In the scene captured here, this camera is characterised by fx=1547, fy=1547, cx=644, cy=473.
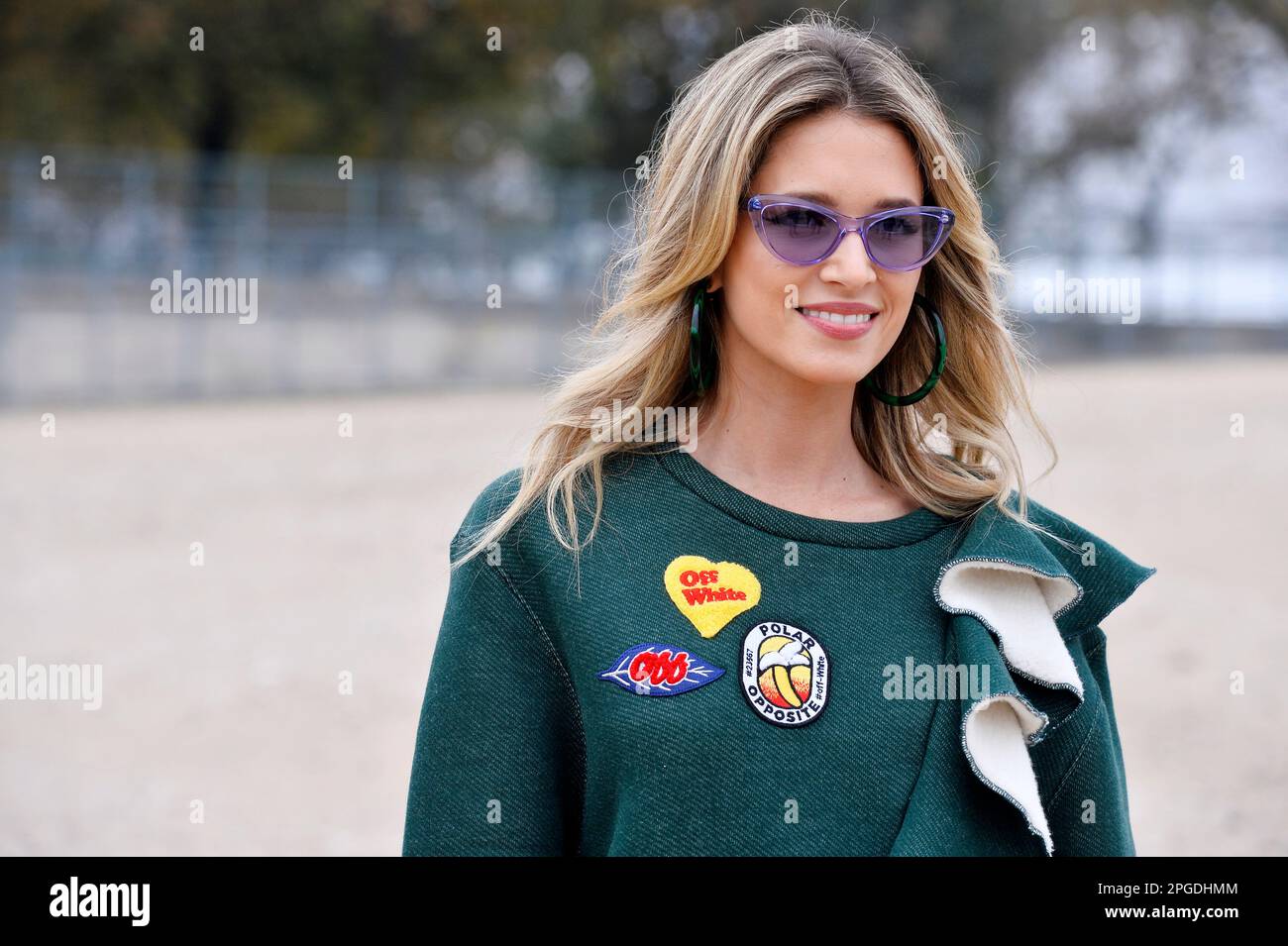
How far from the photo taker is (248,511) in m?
12.7

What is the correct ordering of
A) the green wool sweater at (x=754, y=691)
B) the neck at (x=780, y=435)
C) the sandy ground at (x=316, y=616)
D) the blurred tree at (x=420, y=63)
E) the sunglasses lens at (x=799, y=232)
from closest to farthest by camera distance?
the green wool sweater at (x=754, y=691) → the sunglasses lens at (x=799, y=232) → the neck at (x=780, y=435) → the sandy ground at (x=316, y=616) → the blurred tree at (x=420, y=63)

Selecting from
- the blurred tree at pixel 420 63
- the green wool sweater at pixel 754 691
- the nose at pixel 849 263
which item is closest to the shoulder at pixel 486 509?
the green wool sweater at pixel 754 691

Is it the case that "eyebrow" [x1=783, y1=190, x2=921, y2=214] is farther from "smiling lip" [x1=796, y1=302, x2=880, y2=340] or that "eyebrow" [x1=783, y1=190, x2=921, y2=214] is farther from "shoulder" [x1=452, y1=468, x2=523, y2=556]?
"shoulder" [x1=452, y1=468, x2=523, y2=556]

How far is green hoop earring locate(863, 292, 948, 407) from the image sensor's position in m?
2.54

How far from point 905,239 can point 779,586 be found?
0.55 m

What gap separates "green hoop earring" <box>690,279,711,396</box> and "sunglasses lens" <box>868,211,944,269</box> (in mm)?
320

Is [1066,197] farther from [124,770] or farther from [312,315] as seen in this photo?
[124,770]

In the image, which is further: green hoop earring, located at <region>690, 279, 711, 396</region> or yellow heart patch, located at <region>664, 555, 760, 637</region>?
green hoop earring, located at <region>690, 279, 711, 396</region>

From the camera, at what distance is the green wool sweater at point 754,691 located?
2.13 metres

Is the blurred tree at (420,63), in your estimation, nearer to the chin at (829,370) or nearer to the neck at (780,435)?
the neck at (780,435)

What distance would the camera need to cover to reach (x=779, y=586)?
2.26m

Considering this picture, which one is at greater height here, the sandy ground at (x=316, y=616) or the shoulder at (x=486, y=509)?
the shoulder at (x=486, y=509)

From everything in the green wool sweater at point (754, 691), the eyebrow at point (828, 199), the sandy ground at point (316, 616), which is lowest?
the sandy ground at point (316, 616)

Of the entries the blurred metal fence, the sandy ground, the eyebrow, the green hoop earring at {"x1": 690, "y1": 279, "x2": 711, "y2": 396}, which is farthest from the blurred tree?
the eyebrow
